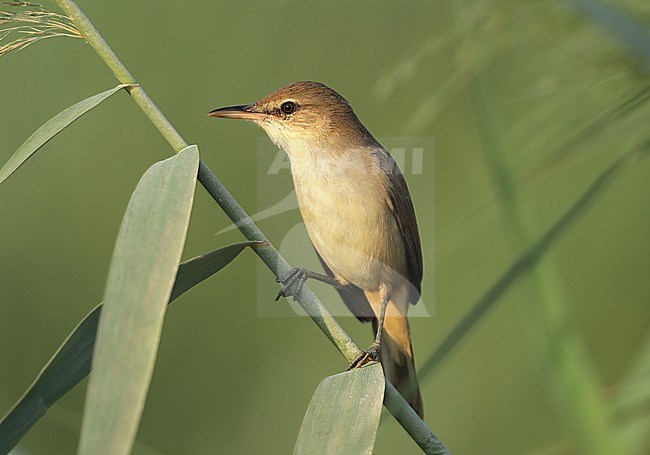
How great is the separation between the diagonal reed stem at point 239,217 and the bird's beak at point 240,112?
1.60 feet

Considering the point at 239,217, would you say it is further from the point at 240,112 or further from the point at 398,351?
the point at 398,351

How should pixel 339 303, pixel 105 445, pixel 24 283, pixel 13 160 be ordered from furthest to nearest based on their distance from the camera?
pixel 24 283 → pixel 339 303 → pixel 13 160 → pixel 105 445

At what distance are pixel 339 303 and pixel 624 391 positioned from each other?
78 centimetres

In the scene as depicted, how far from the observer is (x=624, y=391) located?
974 mm

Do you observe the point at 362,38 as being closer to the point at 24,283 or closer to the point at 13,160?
the point at 24,283

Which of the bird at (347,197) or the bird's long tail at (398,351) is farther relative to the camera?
the bird's long tail at (398,351)

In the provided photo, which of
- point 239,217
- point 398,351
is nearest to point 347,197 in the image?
point 398,351

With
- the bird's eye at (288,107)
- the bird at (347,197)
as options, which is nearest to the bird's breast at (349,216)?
the bird at (347,197)

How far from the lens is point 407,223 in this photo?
1528 mm

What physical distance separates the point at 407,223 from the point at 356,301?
8.6 inches

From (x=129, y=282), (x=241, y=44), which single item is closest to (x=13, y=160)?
(x=129, y=282)

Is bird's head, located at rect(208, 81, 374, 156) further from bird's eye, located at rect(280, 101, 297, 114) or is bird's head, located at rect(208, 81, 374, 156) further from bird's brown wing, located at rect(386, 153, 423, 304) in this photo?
bird's brown wing, located at rect(386, 153, 423, 304)

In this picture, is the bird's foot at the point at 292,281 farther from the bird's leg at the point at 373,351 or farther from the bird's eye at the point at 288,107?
the bird's eye at the point at 288,107

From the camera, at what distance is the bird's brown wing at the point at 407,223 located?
4.82 ft
